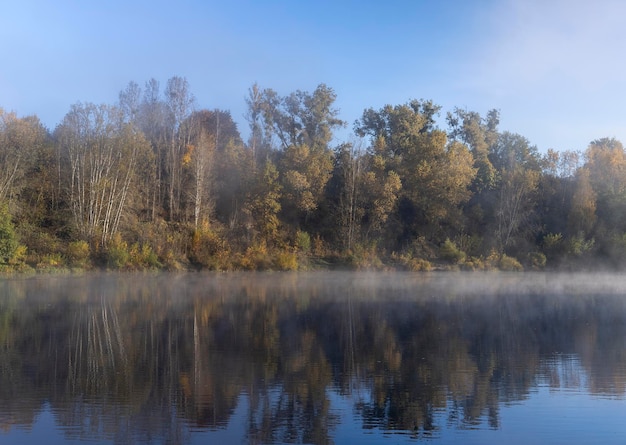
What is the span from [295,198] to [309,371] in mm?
37021

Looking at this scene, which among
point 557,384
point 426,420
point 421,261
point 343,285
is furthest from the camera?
point 421,261

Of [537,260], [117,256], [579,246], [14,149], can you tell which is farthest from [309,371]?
[579,246]

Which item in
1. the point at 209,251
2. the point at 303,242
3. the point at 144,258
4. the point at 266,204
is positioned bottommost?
the point at 144,258

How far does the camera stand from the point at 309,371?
1266 cm

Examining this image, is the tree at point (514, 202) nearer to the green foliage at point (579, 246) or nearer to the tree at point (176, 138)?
the green foliage at point (579, 246)

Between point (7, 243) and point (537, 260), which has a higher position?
point (7, 243)

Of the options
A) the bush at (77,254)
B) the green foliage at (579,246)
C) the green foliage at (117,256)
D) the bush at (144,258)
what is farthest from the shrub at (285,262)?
the green foliage at (579,246)

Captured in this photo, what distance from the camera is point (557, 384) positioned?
11805mm

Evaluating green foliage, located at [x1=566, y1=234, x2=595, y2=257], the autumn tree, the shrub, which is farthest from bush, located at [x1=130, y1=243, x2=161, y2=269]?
green foliage, located at [x1=566, y1=234, x2=595, y2=257]

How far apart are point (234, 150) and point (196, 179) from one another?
5210mm

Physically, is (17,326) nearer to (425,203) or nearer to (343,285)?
(343,285)

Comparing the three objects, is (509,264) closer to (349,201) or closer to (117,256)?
(349,201)

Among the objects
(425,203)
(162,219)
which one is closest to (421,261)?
(425,203)

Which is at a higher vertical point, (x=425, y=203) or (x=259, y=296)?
(x=425, y=203)
